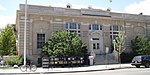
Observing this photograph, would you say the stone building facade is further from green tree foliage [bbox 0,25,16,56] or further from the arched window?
green tree foliage [bbox 0,25,16,56]

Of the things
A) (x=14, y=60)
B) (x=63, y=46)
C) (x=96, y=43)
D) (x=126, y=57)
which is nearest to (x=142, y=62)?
(x=63, y=46)

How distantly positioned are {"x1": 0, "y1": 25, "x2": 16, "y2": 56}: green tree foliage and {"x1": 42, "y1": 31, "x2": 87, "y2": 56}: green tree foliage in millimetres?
14414

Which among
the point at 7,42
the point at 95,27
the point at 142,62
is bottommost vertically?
the point at 142,62

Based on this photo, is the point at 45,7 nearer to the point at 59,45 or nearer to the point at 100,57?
the point at 59,45

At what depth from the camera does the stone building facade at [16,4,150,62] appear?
38312 millimetres

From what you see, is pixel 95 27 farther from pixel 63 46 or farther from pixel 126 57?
pixel 63 46

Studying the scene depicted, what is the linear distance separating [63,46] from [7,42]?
59.8 ft

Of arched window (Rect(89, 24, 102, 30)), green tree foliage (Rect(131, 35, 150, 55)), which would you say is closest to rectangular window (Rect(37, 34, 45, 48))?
arched window (Rect(89, 24, 102, 30))

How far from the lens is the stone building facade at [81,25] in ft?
126

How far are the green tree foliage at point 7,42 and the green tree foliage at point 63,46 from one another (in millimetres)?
14414

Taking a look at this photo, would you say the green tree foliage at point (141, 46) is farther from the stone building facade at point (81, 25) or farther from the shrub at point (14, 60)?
the shrub at point (14, 60)

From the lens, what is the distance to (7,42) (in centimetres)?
4988

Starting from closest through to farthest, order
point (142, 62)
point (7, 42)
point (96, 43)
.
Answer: point (142, 62) < point (96, 43) < point (7, 42)

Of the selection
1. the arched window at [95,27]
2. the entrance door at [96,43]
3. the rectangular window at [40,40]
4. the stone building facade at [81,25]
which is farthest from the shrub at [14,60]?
the arched window at [95,27]
